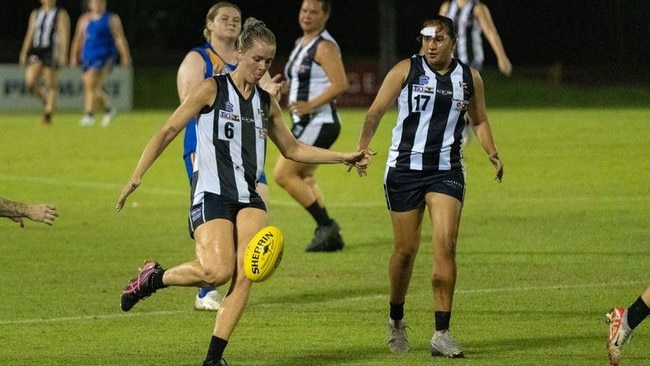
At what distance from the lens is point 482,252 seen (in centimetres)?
1381

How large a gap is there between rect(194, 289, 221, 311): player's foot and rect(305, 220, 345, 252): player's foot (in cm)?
313

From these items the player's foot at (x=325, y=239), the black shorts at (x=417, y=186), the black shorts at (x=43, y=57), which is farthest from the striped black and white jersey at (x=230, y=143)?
the black shorts at (x=43, y=57)

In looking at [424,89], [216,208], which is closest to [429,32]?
[424,89]

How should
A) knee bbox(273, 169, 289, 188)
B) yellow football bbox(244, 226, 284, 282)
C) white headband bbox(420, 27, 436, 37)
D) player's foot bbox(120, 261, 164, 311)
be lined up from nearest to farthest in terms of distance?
yellow football bbox(244, 226, 284, 282) → player's foot bbox(120, 261, 164, 311) → white headband bbox(420, 27, 436, 37) → knee bbox(273, 169, 289, 188)

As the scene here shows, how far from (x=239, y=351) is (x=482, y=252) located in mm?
4925

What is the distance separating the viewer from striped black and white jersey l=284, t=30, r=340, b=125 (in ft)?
46.2

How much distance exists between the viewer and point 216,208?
340 inches

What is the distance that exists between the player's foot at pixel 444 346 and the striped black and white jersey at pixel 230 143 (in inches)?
55.0

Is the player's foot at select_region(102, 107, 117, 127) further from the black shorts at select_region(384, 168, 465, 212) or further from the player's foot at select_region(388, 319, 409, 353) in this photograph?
the player's foot at select_region(388, 319, 409, 353)

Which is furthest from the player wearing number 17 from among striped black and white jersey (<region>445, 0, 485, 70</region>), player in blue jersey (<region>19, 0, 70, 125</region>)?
player in blue jersey (<region>19, 0, 70, 125</region>)

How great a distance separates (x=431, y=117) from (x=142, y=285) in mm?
2096

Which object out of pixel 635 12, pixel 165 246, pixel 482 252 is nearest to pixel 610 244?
pixel 482 252

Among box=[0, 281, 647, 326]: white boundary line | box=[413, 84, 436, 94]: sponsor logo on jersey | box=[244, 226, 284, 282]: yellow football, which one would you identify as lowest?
box=[0, 281, 647, 326]: white boundary line

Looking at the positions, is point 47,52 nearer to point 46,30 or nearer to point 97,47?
point 46,30
